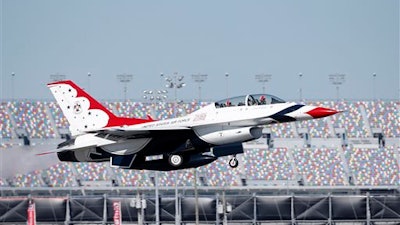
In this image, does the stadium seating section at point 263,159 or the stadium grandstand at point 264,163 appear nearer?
the stadium grandstand at point 264,163

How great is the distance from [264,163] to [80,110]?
5031 cm

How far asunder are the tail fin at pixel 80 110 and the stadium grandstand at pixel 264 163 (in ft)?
105

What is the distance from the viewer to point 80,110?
5150 cm

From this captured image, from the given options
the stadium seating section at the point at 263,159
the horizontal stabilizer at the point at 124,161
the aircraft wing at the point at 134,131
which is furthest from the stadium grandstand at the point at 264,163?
the aircraft wing at the point at 134,131

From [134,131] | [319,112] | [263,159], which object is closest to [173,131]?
[134,131]

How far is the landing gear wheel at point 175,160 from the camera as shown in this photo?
47.8m

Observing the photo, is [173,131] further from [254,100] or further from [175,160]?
[254,100]

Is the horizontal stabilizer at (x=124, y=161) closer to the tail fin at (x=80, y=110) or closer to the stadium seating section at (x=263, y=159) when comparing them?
the tail fin at (x=80, y=110)

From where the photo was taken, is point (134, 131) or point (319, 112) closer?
point (319, 112)

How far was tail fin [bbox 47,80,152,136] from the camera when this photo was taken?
168 feet

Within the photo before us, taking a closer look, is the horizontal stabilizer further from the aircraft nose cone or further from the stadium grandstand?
the stadium grandstand

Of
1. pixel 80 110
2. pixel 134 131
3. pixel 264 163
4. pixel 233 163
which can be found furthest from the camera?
pixel 264 163

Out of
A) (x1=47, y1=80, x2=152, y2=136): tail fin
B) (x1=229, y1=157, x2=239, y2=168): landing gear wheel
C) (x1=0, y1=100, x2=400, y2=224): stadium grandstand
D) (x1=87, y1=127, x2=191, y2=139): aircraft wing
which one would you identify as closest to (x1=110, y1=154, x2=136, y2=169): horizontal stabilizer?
(x1=87, y1=127, x2=191, y2=139): aircraft wing

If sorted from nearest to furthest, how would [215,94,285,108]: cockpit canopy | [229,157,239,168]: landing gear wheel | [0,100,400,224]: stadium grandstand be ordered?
1. [229,157,239,168]: landing gear wheel
2. [215,94,285,108]: cockpit canopy
3. [0,100,400,224]: stadium grandstand
